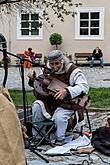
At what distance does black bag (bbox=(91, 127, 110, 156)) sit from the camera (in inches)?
249

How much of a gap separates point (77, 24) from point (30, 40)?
2.46 m

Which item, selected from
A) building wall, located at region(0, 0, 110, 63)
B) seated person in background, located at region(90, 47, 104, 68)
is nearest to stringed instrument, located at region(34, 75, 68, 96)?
seated person in background, located at region(90, 47, 104, 68)

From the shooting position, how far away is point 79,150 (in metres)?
6.44

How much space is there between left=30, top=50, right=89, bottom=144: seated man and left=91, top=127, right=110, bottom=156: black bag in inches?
16.1

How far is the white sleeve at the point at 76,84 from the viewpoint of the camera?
664 centimetres

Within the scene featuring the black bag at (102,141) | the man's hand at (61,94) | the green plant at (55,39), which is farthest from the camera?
the green plant at (55,39)

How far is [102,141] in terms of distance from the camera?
6559 mm

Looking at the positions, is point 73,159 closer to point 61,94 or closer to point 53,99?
point 61,94

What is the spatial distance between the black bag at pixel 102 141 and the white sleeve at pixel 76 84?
1.91ft

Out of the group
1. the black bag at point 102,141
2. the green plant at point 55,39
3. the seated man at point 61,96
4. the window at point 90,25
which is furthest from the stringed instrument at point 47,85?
the window at point 90,25

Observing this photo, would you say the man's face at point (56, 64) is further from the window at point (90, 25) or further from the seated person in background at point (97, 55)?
the window at point (90, 25)

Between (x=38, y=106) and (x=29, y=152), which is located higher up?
(x=38, y=106)

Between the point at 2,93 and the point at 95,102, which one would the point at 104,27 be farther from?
the point at 2,93

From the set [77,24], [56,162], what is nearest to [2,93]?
[56,162]
